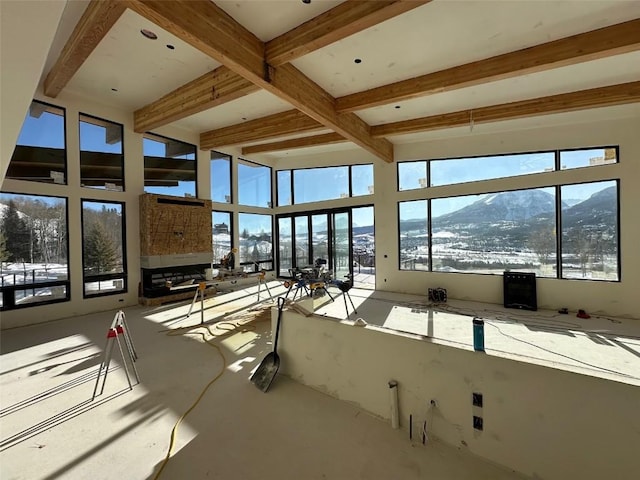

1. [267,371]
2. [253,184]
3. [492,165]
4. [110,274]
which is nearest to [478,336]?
[267,371]

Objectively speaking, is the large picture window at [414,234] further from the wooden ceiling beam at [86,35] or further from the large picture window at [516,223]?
the wooden ceiling beam at [86,35]

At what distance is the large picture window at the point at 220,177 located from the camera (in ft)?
25.1

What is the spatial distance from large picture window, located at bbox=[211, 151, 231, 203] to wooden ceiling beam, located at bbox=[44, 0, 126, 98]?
3599 millimetres

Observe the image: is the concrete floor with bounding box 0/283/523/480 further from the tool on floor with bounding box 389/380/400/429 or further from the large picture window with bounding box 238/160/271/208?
the large picture window with bounding box 238/160/271/208

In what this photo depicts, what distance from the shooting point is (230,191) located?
26.6ft

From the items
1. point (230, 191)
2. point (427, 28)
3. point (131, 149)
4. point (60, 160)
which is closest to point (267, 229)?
point (230, 191)

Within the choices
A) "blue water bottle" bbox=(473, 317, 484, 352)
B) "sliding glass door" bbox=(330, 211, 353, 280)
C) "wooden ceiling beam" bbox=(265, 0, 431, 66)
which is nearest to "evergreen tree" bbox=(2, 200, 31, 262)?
"wooden ceiling beam" bbox=(265, 0, 431, 66)

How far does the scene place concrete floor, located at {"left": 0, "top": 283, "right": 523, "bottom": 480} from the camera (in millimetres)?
1723

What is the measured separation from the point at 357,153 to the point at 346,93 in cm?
333

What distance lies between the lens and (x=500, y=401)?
175cm

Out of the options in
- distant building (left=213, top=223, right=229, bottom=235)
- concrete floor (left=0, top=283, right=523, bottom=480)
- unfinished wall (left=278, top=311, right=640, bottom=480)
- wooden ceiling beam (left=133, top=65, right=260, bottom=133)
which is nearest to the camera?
unfinished wall (left=278, top=311, right=640, bottom=480)

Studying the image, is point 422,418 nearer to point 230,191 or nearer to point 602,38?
point 602,38

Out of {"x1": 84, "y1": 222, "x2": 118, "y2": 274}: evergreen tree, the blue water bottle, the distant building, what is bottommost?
the blue water bottle

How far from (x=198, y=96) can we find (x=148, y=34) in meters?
1.10
